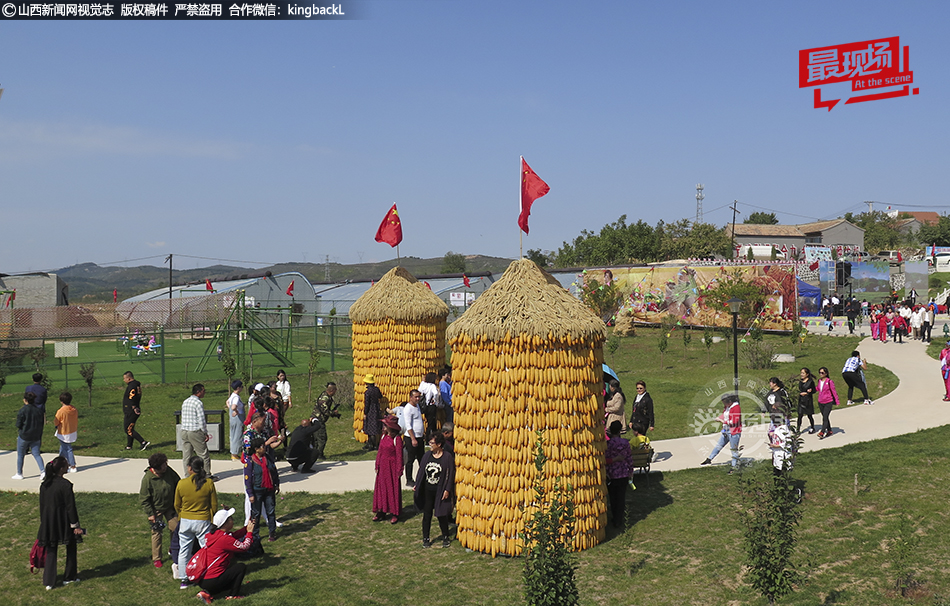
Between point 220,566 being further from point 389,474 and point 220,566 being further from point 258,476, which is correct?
point 389,474

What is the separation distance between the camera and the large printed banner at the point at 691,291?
36.0 metres

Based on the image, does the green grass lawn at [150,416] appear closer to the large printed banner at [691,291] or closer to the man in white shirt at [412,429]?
the man in white shirt at [412,429]

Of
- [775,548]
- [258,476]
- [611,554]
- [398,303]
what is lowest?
[611,554]

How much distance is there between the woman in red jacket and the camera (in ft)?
26.6

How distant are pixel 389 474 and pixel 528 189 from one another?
5010 mm

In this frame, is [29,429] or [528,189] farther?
[29,429]

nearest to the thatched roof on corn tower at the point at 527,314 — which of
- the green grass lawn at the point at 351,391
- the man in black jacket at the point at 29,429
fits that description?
the green grass lawn at the point at 351,391

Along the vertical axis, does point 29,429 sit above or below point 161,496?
above

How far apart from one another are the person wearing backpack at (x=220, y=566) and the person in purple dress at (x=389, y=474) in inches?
106

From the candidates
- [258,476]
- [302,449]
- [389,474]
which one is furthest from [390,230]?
[258,476]

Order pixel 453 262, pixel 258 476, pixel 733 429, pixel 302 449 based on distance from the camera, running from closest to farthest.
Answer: pixel 258 476
pixel 733 429
pixel 302 449
pixel 453 262

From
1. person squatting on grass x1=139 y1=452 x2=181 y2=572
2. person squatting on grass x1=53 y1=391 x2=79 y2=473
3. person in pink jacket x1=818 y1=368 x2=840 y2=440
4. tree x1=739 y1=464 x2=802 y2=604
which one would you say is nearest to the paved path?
person in pink jacket x1=818 y1=368 x2=840 y2=440

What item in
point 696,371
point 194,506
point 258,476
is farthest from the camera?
point 696,371

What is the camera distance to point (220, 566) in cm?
813
